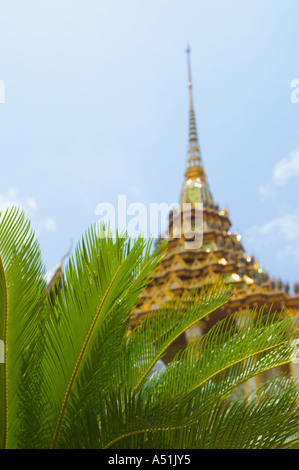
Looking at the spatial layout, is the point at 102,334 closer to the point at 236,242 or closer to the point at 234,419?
the point at 234,419

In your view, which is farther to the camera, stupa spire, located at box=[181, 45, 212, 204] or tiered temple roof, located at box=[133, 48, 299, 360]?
stupa spire, located at box=[181, 45, 212, 204]

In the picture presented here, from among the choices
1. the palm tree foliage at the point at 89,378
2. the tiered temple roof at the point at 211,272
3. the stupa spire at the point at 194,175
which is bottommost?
the palm tree foliage at the point at 89,378

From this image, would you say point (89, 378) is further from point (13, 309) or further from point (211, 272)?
point (211, 272)

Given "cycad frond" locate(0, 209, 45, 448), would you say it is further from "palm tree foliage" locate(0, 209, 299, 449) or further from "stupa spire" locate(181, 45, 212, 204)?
"stupa spire" locate(181, 45, 212, 204)

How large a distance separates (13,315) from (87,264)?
0.65 metres

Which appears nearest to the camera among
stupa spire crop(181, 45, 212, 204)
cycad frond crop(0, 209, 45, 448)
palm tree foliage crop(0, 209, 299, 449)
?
palm tree foliage crop(0, 209, 299, 449)

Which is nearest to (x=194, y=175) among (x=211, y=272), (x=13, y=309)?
(x=211, y=272)

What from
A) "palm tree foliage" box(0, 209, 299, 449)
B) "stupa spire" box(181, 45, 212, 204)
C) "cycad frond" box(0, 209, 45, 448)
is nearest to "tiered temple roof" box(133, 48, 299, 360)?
"stupa spire" box(181, 45, 212, 204)

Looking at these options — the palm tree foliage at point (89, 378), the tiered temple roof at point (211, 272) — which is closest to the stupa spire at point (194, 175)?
the tiered temple roof at point (211, 272)

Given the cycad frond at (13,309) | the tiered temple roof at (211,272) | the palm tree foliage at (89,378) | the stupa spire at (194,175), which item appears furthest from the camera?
the stupa spire at (194,175)

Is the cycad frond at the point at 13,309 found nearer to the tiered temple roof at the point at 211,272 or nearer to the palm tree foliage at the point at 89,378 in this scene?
the palm tree foliage at the point at 89,378

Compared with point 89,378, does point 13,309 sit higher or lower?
higher
